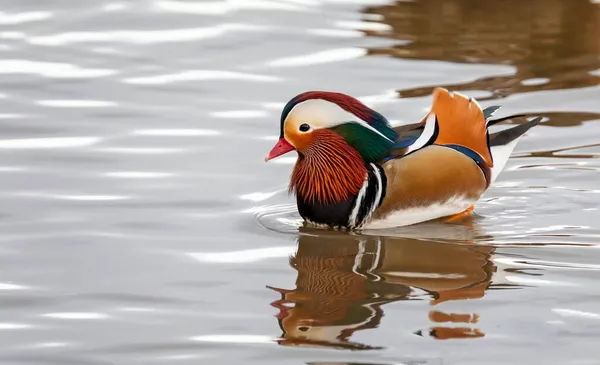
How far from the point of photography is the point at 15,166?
292 inches

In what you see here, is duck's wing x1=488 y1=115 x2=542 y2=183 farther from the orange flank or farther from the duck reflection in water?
the duck reflection in water

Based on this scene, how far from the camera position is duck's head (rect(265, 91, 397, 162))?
653 cm

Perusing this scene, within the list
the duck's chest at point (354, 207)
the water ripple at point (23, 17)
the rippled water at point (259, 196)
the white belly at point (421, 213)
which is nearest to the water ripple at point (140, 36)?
the rippled water at point (259, 196)

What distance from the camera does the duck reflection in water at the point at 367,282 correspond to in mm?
5090

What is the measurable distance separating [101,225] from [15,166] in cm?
114

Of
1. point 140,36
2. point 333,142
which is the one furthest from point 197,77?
point 333,142

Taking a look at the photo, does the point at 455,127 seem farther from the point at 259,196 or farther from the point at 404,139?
the point at 259,196

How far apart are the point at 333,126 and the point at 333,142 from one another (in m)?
0.10

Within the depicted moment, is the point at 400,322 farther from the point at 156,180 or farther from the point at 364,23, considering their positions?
the point at 364,23

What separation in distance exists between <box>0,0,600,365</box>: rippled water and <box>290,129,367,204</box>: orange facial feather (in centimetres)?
23

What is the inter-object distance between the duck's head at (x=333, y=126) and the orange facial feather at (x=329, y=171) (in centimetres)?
2

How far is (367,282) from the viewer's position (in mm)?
5781

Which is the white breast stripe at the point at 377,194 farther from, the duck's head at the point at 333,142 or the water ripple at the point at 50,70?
the water ripple at the point at 50,70

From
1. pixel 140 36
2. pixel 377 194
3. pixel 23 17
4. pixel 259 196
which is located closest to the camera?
pixel 377 194
